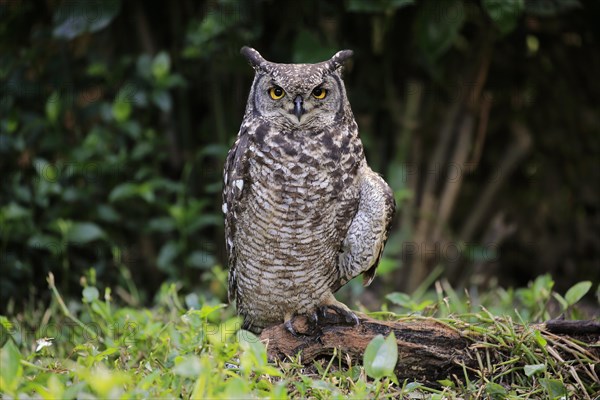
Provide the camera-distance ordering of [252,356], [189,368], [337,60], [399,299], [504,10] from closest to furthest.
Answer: [189,368], [252,356], [337,60], [399,299], [504,10]

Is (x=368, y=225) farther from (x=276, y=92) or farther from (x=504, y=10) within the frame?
(x=504, y=10)

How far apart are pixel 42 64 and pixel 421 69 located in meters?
2.33

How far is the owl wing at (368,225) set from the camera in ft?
9.77

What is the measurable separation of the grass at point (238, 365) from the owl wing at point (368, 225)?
0.27m

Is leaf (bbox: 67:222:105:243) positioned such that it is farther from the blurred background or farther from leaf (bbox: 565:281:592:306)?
leaf (bbox: 565:281:592:306)

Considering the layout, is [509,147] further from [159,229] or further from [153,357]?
[153,357]

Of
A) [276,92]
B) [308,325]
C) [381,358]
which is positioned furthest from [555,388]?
[276,92]

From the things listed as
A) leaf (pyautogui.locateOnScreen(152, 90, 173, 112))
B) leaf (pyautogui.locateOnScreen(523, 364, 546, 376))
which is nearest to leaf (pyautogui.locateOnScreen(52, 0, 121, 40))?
leaf (pyautogui.locateOnScreen(152, 90, 173, 112))

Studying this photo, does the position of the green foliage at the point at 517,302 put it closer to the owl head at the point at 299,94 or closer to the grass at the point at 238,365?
the grass at the point at 238,365

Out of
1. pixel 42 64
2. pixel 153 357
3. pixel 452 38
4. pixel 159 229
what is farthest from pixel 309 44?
pixel 153 357

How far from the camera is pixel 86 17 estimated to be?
4250 mm

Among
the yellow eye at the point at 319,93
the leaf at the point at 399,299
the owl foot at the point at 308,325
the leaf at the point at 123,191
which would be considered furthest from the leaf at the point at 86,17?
the leaf at the point at 399,299

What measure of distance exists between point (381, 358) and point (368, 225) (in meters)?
0.96

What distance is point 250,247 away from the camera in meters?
3.00
